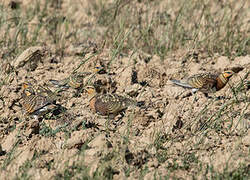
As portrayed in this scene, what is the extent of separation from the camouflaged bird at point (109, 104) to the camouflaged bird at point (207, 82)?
91cm

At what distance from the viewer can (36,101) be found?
16.4 feet

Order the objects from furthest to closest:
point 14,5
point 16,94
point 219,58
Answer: point 14,5 < point 219,58 < point 16,94

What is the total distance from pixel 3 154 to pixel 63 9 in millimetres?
4574

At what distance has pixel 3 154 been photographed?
4.30 m

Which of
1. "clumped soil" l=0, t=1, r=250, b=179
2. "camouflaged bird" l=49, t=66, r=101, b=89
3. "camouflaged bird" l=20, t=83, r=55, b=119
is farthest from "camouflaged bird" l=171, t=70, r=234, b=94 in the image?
"camouflaged bird" l=20, t=83, r=55, b=119

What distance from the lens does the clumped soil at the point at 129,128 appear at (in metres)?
3.98

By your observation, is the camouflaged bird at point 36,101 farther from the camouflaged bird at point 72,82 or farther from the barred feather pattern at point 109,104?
the barred feather pattern at point 109,104

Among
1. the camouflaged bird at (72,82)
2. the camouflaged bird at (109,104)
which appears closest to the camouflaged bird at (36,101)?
the camouflaged bird at (72,82)

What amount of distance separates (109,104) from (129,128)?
459mm

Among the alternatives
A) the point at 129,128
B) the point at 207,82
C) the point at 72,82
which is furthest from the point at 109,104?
the point at 207,82

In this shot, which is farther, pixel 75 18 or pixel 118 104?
pixel 75 18

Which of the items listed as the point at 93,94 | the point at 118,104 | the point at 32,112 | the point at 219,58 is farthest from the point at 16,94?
the point at 219,58

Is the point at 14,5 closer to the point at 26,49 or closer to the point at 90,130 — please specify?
the point at 26,49

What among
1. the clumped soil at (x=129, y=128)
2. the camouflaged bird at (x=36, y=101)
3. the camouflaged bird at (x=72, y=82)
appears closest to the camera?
the clumped soil at (x=129, y=128)
